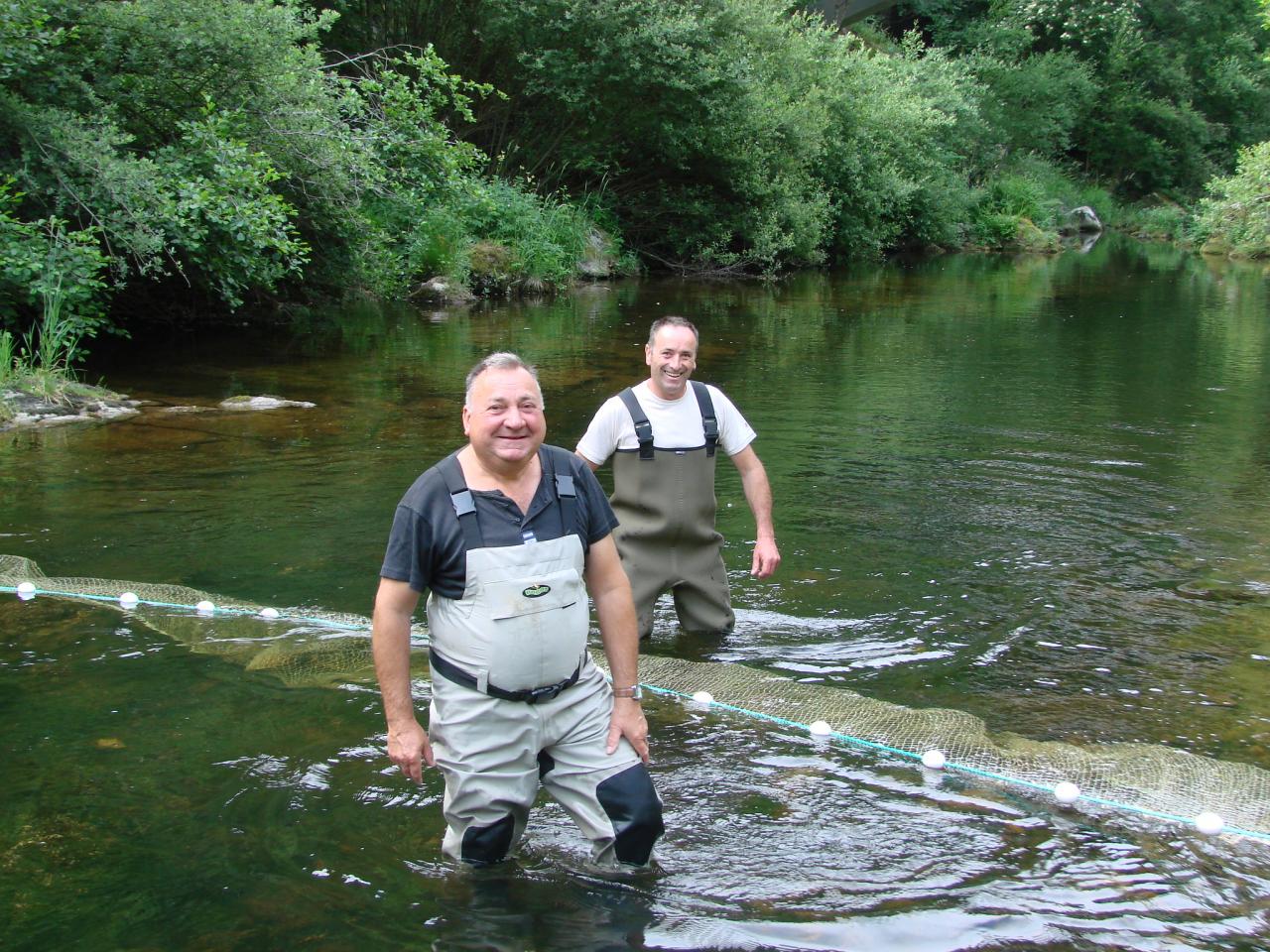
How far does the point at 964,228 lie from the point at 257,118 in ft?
108

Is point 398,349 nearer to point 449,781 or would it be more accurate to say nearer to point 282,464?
point 282,464

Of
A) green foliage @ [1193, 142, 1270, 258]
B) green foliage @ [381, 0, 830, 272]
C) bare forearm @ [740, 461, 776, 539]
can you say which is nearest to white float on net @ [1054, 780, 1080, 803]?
bare forearm @ [740, 461, 776, 539]

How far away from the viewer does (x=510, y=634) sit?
3.42 meters

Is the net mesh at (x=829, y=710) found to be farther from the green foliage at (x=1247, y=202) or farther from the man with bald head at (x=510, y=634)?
the green foliage at (x=1247, y=202)

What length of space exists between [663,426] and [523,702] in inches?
93.7

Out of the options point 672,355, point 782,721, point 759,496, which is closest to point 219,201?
point 672,355

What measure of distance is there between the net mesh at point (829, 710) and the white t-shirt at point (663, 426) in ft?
3.43

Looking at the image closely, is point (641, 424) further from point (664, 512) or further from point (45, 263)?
point (45, 263)

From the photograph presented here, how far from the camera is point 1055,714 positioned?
5.32 metres

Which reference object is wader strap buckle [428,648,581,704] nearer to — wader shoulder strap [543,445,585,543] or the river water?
wader shoulder strap [543,445,585,543]

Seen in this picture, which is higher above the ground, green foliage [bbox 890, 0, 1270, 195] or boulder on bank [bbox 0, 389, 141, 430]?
green foliage [bbox 890, 0, 1270, 195]

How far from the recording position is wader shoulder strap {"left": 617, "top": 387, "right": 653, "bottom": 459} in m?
5.55

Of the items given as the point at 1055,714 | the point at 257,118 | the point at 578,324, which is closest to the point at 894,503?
the point at 1055,714

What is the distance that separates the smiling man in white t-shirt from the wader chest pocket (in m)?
2.09
